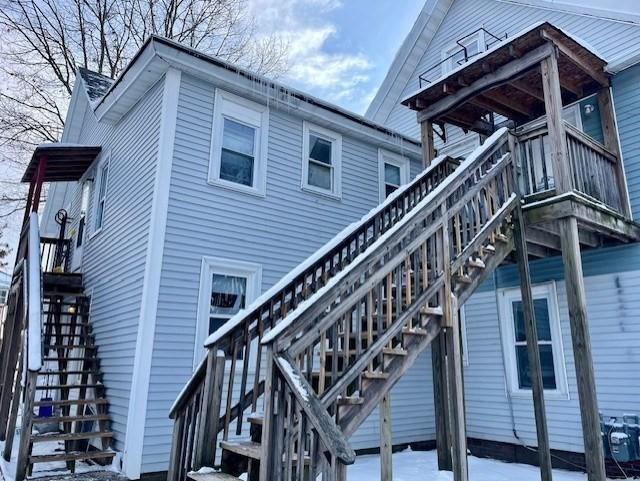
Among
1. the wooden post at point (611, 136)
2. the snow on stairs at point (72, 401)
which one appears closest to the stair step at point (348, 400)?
the snow on stairs at point (72, 401)

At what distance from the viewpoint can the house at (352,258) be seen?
13.8ft

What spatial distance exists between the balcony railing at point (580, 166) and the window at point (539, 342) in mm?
1907

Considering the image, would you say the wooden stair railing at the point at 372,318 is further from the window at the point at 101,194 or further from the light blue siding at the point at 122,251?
the window at the point at 101,194

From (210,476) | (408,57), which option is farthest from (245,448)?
(408,57)

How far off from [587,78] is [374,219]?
13.1 ft

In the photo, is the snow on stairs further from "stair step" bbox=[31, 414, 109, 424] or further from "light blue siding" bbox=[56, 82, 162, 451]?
"light blue siding" bbox=[56, 82, 162, 451]

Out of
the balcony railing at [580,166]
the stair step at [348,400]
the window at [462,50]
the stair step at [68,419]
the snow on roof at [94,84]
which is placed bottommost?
the stair step at [68,419]

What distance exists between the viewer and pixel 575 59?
636 cm

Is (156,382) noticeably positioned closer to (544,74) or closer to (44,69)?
(544,74)

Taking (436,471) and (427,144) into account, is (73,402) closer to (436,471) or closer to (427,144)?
(436,471)

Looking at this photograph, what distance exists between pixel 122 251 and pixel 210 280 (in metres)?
1.76

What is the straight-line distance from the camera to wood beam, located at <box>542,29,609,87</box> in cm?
578

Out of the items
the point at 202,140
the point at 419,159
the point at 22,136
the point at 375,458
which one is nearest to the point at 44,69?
the point at 22,136

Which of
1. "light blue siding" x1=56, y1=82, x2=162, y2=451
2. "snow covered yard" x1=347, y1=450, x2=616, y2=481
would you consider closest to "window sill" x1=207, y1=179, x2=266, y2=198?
"light blue siding" x1=56, y1=82, x2=162, y2=451
